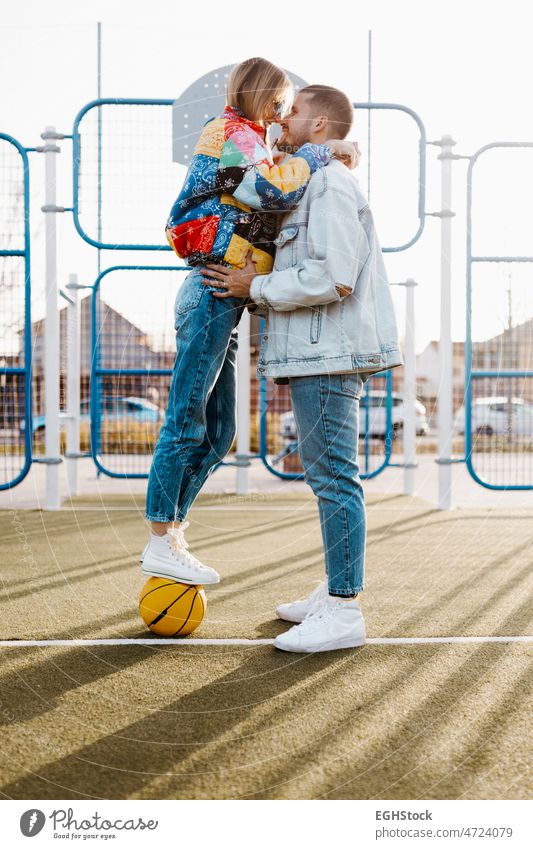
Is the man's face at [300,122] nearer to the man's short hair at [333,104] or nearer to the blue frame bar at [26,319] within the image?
the man's short hair at [333,104]

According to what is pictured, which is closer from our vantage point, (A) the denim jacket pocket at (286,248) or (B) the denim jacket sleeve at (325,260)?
(B) the denim jacket sleeve at (325,260)

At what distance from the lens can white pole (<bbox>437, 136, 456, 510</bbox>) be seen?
458cm

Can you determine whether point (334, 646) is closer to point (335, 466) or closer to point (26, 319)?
point (335, 466)

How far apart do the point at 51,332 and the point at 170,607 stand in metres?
2.81

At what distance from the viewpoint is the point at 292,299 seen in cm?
191

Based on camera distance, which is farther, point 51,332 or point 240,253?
point 51,332

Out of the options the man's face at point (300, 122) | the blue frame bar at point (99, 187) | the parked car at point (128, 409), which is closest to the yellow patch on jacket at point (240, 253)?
the man's face at point (300, 122)

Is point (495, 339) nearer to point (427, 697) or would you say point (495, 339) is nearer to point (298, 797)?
point (427, 697)

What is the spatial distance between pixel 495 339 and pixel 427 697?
3638mm

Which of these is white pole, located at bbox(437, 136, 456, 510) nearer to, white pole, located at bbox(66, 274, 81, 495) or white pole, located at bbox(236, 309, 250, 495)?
white pole, located at bbox(236, 309, 250, 495)

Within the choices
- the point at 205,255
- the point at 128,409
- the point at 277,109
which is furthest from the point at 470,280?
the point at 205,255

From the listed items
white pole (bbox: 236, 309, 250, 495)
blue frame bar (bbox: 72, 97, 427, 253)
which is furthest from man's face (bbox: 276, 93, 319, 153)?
white pole (bbox: 236, 309, 250, 495)

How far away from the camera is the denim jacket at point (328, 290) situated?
1.89m

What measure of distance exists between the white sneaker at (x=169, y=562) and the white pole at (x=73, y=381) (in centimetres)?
315
